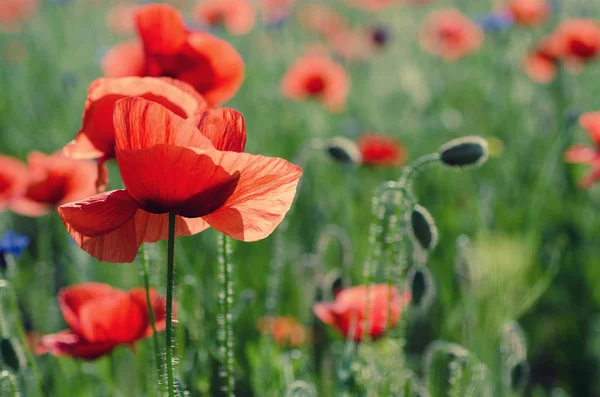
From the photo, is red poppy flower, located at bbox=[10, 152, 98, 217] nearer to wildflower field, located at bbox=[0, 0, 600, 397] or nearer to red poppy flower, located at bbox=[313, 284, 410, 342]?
wildflower field, located at bbox=[0, 0, 600, 397]

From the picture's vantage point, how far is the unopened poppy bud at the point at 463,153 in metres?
1.00

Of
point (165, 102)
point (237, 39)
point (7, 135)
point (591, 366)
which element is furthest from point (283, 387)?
point (237, 39)

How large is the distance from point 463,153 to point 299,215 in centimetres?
159

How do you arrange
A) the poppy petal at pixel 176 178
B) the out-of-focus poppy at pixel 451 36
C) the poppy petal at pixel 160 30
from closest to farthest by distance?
the poppy petal at pixel 176 178 < the poppy petal at pixel 160 30 < the out-of-focus poppy at pixel 451 36

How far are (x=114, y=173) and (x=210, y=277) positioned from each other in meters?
0.50

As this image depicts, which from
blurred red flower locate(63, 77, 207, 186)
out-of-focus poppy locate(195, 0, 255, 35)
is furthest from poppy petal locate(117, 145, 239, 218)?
out-of-focus poppy locate(195, 0, 255, 35)

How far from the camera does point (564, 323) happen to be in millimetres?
2051

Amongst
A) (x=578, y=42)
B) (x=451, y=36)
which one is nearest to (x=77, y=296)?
(x=578, y=42)

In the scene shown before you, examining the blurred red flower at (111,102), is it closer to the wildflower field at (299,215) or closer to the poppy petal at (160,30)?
the wildflower field at (299,215)

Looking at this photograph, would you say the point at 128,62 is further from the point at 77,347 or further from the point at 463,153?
the point at 463,153

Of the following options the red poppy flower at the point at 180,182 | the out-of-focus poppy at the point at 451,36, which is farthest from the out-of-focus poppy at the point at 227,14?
the red poppy flower at the point at 180,182

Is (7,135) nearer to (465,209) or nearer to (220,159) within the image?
(465,209)

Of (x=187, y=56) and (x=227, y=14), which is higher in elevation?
(x=227, y=14)

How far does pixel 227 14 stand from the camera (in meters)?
3.11
